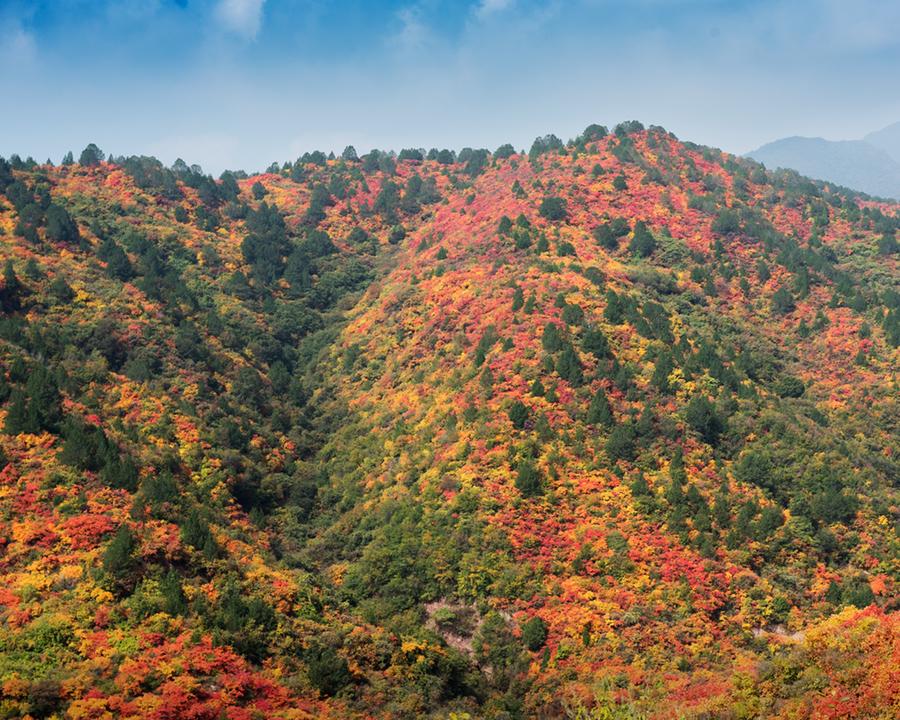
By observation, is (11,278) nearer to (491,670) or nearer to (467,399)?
(467,399)

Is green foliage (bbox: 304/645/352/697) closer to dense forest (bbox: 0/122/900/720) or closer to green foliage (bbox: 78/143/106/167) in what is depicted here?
dense forest (bbox: 0/122/900/720)

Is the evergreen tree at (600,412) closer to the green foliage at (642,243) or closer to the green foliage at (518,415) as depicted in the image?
the green foliage at (518,415)

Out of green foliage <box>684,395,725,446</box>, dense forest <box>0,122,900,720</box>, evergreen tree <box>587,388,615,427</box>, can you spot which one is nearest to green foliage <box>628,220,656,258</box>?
dense forest <box>0,122,900,720</box>

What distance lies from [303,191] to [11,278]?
79.7 m

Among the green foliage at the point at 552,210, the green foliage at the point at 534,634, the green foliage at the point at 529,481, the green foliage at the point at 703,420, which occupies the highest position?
the green foliage at the point at 552,210

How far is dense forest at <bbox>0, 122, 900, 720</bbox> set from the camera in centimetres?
4488

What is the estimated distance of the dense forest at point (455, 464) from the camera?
44875 millimetres

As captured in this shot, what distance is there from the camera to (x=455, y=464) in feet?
225

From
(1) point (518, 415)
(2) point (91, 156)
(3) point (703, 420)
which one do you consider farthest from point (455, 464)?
(2) point (91, 156)

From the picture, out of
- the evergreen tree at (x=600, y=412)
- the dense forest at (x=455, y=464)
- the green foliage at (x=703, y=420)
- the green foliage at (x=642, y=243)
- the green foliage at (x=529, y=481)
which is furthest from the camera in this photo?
the green foliage at (x=642, y=243)

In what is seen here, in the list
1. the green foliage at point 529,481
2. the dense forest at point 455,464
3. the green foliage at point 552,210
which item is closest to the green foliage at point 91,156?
the dense forest at point 455,464

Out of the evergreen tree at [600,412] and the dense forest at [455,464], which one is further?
the evergreen tree at [600,412]

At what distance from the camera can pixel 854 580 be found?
189 feet

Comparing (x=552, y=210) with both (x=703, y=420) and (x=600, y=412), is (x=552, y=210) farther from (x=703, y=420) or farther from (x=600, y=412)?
(x=703, y=420)
